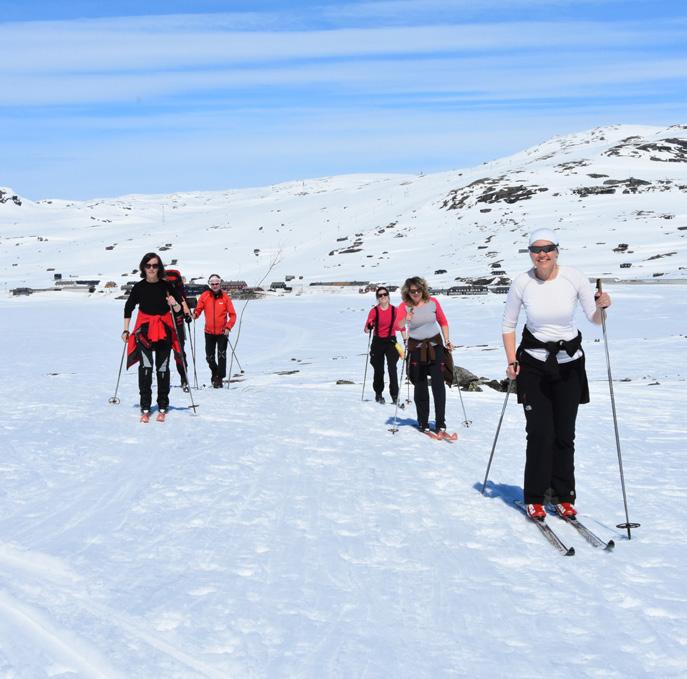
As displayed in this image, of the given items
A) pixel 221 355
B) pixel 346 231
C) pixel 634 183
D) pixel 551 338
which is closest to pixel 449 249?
pixel 346 231

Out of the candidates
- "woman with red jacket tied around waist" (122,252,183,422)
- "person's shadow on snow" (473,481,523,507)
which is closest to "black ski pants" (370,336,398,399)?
"woman with red jacket tied around waist" (122,252,183,422)

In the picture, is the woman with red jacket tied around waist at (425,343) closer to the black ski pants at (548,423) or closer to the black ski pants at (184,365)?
the black ski pants at (184,365)

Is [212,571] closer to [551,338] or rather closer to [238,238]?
[551,338]

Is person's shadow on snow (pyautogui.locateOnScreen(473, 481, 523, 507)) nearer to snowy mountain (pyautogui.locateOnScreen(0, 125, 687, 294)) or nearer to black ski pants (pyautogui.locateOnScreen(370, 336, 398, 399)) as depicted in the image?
black ski pants (pyautogui.locateOnScreen(370, 336, 398, 399))

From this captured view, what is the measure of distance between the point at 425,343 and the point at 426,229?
79.8 meters

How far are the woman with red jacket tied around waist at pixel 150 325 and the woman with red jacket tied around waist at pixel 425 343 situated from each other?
2.99 metres

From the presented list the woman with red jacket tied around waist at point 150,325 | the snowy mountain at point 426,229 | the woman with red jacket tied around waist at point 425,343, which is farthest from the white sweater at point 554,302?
the snowy mountain at point 426,229

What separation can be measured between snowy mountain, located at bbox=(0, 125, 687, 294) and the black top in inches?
1768

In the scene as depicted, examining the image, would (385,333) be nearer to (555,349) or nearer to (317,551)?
(555,349)

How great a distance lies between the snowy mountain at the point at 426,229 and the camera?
218 ft

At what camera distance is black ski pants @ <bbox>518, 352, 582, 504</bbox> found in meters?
6.12

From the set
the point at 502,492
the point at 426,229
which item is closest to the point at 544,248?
the point at 502,492

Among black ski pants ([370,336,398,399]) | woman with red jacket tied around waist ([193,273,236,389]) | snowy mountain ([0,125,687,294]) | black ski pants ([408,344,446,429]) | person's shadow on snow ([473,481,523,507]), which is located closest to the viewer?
person's shadow on snow ([473,481,523,507])

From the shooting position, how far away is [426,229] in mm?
88375
